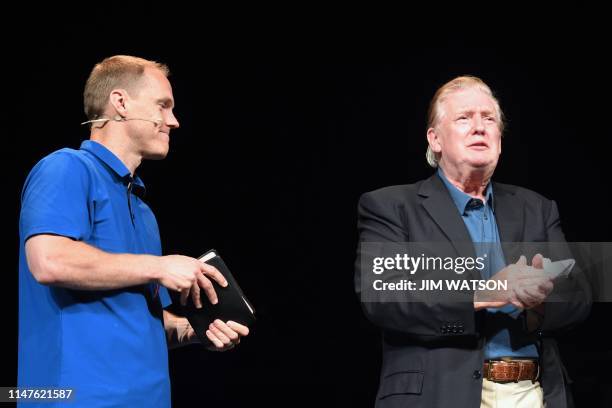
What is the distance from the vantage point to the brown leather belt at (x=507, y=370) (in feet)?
6.84

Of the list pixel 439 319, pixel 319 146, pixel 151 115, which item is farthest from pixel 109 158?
pixel 319 146

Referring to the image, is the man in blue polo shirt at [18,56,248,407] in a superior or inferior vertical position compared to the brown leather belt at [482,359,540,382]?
superior

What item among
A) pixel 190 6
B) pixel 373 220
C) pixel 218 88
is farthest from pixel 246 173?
pixel 373 220

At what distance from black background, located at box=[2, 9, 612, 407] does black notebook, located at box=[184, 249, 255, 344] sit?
4.90 ft

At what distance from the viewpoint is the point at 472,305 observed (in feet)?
6.75

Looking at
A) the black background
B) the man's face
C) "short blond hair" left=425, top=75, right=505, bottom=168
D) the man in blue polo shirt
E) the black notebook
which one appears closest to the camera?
the man in blue polo shirt

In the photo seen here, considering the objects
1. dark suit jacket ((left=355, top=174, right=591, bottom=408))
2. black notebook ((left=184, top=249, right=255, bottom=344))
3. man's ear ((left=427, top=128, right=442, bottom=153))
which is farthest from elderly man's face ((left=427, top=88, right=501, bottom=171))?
black notebook ((left=184, top=249, right=255, bottom=344))

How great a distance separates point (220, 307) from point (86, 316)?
0.33 m

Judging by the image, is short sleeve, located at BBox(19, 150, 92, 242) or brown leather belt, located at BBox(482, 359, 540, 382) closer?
short sleeve, located at BBox(19, 150, 92, 242)

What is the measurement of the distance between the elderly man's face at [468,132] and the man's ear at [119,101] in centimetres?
97

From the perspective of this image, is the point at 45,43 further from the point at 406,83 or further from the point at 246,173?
the point at 406,83

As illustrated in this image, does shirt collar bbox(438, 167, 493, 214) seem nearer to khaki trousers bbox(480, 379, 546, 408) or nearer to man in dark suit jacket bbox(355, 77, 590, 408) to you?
man in dark suit jacket bbox(355, 77, 590, 408)

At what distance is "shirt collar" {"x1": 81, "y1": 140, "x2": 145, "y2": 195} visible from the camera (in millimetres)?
1937

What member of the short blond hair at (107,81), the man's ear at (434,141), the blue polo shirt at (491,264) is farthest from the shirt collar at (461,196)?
the short blond hair at (107,81)
